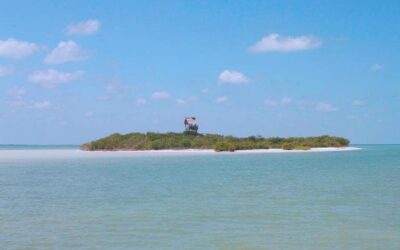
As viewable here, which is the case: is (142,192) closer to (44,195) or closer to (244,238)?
(44,195)

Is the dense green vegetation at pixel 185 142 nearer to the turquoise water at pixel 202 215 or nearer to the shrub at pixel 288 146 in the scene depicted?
the shrub at pixel 288 146

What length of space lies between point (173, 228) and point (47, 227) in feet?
11.7

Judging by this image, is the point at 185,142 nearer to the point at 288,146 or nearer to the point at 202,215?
the point at 288,146

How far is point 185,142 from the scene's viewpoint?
Result: 315 feet

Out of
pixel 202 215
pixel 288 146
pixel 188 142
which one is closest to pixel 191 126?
pixel 188 142

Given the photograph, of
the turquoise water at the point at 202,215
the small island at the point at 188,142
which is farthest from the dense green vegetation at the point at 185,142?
the turquoise water at the point at 202,215

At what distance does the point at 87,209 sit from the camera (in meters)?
19.0

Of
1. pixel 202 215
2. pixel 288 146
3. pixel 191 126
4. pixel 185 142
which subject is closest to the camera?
pixel 202 215

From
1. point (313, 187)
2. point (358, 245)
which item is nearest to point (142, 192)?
point (313, 187)

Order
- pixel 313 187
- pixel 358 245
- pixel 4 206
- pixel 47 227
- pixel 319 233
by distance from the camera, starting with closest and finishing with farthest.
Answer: pixel 358 245 < pixel 319 233 < pixel 47 227 < pixel 4 206 < pixel 313 187

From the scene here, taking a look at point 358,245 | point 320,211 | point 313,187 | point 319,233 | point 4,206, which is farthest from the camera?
point 313,187

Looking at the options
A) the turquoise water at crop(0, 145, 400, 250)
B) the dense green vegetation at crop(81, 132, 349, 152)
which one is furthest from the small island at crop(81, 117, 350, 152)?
the turquoise water at crop(0, 145, 400, 250)

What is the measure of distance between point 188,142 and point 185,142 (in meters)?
0.53

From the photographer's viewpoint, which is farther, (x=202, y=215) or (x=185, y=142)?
(x=185, y=142)
